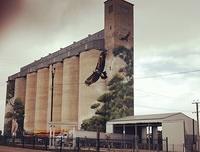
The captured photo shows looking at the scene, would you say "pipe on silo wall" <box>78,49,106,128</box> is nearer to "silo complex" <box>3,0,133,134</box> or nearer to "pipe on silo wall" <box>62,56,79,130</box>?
"silo complex" <box>3,0,133,134</box>

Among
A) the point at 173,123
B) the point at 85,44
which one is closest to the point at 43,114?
the point at 85,44

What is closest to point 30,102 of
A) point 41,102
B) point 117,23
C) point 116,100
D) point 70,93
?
point 41,102

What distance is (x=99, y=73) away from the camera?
288 ft

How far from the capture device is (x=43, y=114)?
107m

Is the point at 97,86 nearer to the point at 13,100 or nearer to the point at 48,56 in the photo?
the point at 48,56

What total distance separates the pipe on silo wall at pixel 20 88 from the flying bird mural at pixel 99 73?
41.3 meters

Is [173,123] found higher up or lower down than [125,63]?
lower down

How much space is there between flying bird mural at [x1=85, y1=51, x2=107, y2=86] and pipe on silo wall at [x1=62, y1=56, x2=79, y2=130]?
5.90 m

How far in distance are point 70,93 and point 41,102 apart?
1863 centimetres

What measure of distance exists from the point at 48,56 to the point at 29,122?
78.1 ft

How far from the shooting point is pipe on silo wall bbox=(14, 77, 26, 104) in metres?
121

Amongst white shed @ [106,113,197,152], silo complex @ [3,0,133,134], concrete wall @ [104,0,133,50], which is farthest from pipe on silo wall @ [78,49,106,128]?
white shed @ [106,113,197,152]

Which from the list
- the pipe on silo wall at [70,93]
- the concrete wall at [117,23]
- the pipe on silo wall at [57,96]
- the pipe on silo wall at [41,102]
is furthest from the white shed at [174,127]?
the pipe on silo wall at [41,102]

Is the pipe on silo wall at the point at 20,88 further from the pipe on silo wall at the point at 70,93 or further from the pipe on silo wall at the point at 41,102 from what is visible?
the pipe on silo wall at the point at 70,93
